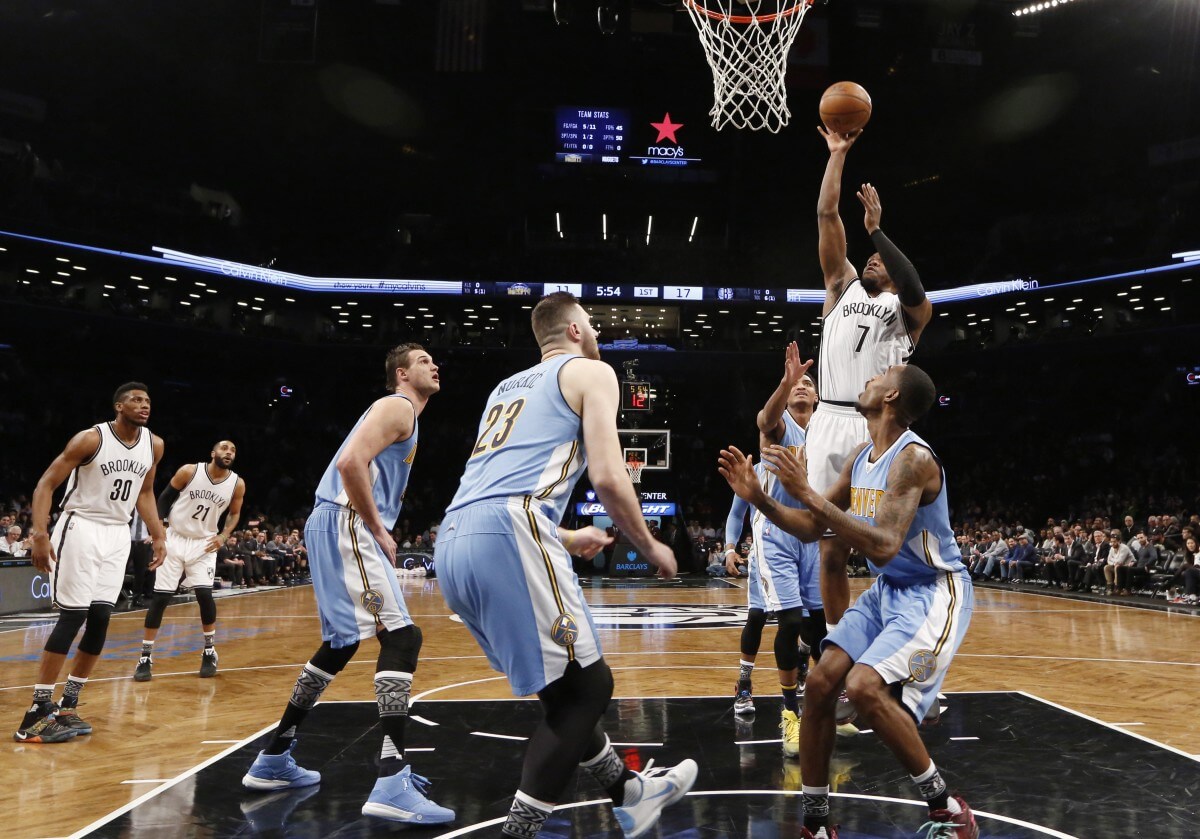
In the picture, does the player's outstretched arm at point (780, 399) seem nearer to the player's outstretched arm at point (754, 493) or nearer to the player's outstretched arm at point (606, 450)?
the player's outstretched arm at point (754, 493)

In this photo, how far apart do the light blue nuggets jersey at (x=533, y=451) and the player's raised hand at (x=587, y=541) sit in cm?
10

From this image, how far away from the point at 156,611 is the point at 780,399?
217 inches

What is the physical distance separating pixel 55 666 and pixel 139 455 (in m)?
1.34

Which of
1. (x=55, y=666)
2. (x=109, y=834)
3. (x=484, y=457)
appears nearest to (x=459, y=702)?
(x=55, y=666)

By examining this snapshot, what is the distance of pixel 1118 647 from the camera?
29.2 ft

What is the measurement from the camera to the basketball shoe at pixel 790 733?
186 inches

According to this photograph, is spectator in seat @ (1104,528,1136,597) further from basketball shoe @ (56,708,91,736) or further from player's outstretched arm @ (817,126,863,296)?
basketball shoe @ (56,708,91,736)

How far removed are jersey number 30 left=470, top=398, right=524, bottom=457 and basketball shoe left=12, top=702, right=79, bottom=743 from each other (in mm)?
3601

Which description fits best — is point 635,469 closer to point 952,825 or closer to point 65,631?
point 65,631

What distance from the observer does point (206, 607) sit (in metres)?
7.62

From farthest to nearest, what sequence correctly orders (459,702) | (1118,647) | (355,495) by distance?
(1118,647) → (459,702) → (355,495)

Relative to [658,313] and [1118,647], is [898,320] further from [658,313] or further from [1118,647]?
[658,313]

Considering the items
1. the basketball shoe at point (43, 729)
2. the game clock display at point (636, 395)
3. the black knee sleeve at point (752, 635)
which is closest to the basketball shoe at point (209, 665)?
the basketball shoe at point (43, 729)

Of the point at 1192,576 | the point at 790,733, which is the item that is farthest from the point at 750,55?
the point at 1192,576
